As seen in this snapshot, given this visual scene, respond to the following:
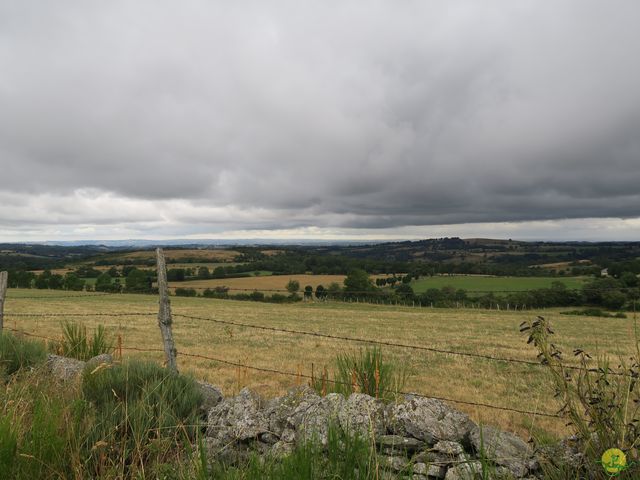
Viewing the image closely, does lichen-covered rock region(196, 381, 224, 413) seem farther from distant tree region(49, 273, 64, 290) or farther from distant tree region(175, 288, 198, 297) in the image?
distant tree region(49, 273, 64, 290)

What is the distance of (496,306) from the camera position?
54031 mm

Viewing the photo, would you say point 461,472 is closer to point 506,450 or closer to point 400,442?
point 400,442

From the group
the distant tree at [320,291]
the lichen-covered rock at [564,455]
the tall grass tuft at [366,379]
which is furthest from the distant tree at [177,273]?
the lichen-covered rock at [564,455]

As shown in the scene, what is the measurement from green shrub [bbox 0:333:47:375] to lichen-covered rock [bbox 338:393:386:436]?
5.43 meters

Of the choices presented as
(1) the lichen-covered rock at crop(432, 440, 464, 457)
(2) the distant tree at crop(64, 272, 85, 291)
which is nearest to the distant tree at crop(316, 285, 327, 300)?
(1) the lichen-covered rock at crop(432, 440, 464, 457)

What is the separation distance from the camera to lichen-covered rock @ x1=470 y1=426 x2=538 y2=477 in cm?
347

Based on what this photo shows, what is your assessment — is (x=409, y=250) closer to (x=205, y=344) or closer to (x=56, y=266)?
(x=56, y=266)

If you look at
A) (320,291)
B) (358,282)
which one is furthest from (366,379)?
(358,282)

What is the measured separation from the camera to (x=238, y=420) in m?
4.45

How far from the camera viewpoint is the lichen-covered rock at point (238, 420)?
425 cm

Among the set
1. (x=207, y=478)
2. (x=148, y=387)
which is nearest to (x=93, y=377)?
(x=148, y=387)

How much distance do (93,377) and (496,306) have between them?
55.9m

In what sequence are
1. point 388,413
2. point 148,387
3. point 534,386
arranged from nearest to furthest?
point 388,413 → point 148,387 → point 534,386

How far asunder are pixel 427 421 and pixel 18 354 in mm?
6609
